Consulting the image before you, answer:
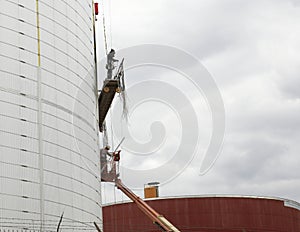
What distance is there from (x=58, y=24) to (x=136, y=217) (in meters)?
20.0

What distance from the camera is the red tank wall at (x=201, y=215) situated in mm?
44188

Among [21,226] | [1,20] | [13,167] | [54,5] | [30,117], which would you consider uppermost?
[54,5]

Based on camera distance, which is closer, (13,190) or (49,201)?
(13,190)

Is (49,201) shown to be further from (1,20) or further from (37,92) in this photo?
(1,20)

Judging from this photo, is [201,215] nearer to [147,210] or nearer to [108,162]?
[147,210]

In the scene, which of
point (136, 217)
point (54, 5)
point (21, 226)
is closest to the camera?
point (21, 226)

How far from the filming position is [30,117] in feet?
82.4

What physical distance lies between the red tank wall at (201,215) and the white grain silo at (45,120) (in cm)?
1353

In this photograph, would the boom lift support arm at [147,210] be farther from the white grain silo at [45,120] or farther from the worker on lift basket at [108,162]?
the white grain silo at [45,120]

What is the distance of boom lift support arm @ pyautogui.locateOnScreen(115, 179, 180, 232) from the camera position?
124ft

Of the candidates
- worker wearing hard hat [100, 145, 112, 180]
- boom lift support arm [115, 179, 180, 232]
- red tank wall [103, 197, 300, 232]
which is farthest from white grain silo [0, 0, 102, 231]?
red tank wall [103, 197, 300, 232]

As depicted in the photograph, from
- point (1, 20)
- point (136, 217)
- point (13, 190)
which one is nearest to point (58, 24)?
point (1, 20)

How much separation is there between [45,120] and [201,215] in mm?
21596

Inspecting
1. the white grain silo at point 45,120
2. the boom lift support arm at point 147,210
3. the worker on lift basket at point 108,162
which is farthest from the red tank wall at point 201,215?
the white grain silo at point 45,120
